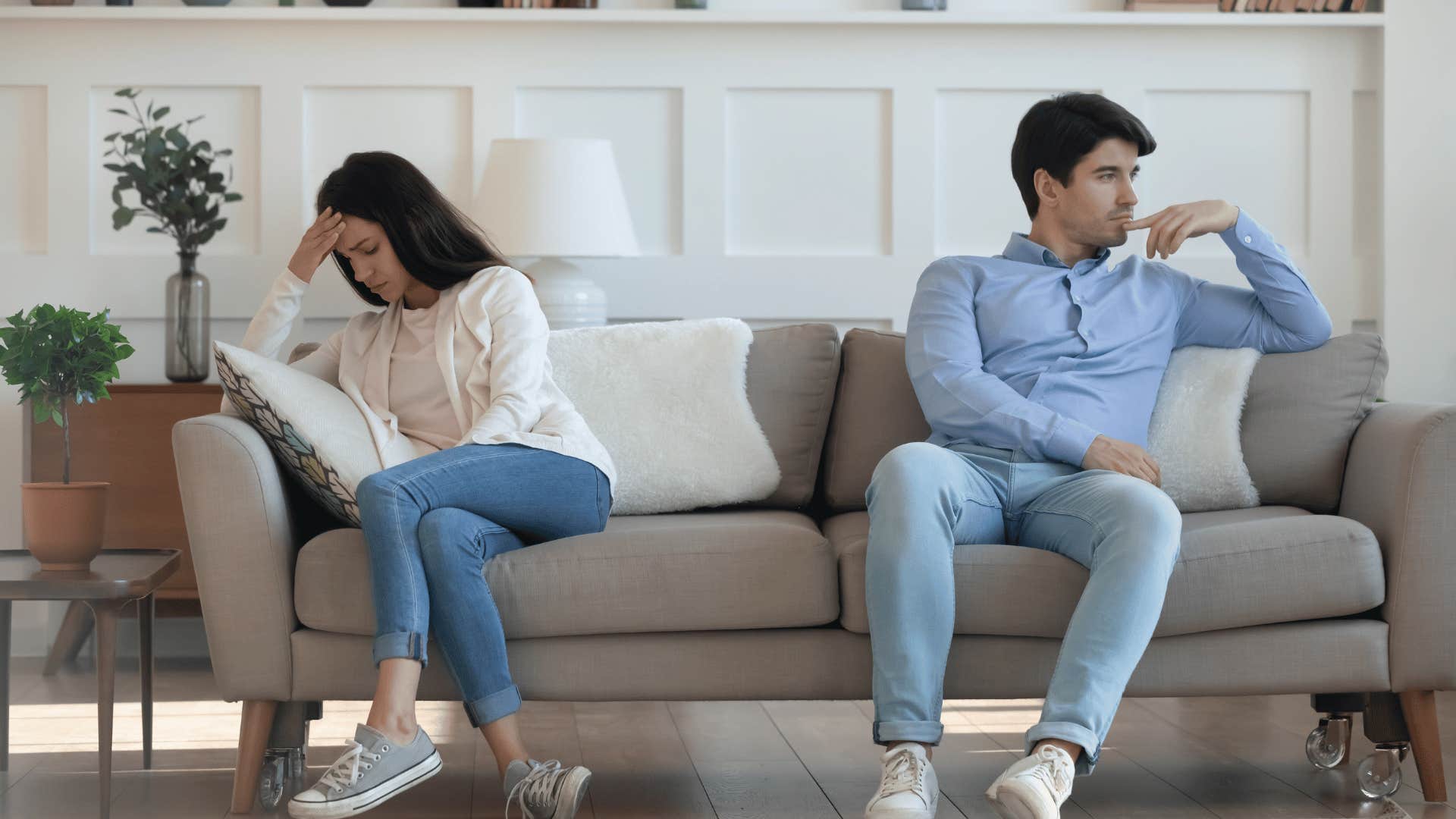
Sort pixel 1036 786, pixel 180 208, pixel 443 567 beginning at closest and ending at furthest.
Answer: pixel 1036 786
pixel 443 567
pixel 180 208

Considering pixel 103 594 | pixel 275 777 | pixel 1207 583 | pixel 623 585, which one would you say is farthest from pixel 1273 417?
pixel 103 594

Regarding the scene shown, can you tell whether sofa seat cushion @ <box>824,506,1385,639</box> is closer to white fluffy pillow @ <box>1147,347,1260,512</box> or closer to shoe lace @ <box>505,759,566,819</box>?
white fluffy pillow @ <box>1147,347,1260,512</box>

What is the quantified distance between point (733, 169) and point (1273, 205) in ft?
4.48

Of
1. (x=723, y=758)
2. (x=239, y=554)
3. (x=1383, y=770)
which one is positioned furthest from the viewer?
(x=723, y=758)

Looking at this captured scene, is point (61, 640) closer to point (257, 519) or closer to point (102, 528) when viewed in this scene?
point (102, 528)

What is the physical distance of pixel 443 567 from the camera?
6.34 feet

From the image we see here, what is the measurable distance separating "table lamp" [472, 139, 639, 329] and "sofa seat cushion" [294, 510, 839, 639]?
44.0 inches

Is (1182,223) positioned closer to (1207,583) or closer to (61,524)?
(1207,583)

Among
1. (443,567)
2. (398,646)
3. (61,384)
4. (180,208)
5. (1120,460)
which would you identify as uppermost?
(180,208)

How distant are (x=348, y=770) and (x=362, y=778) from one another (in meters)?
0.02

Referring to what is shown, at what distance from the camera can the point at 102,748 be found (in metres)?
2.04

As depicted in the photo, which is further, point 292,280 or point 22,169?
point 22,169

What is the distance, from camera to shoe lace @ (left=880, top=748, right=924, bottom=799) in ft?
5.89

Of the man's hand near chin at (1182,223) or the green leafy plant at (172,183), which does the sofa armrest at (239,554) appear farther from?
the man's hand near chin at (1182,223)
